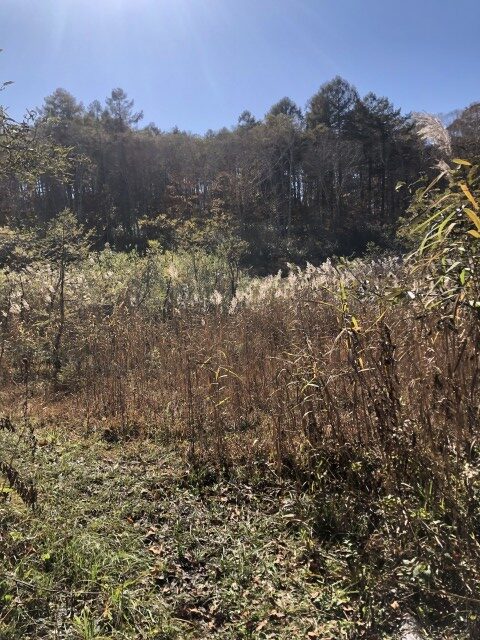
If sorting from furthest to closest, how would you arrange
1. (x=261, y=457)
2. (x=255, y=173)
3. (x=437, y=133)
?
1. (x=255, y=173)
2. (x=261, y=457)
3. (x=437, y=133)

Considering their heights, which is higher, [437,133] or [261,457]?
[437,133]

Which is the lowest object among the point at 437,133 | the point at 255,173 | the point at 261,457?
the point at 261,457

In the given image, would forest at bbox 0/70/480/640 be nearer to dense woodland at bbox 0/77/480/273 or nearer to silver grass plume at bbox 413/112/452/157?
silver grass plume at bbox 413/112/452/157

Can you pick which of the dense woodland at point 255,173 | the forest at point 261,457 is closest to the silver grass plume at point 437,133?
the forest at point 261,457

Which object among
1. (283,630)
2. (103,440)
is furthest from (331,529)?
(103,440)

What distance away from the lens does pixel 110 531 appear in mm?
2705

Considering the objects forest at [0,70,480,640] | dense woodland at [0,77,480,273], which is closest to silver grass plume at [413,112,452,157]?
forest at [0,70,480,640]

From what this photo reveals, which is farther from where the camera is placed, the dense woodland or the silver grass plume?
the dense woodland

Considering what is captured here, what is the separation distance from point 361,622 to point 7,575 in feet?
5.47

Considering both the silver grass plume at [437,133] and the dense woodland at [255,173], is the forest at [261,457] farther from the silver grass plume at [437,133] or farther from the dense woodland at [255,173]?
the dense woodland at [255,173]

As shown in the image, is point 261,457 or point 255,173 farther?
point 255,173

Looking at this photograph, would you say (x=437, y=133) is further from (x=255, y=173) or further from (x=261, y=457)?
(x=255, y=173)

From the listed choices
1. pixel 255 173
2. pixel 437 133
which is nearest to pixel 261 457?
pixel 437 133

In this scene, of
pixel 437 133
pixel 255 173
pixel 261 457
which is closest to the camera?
pixel 437 133
